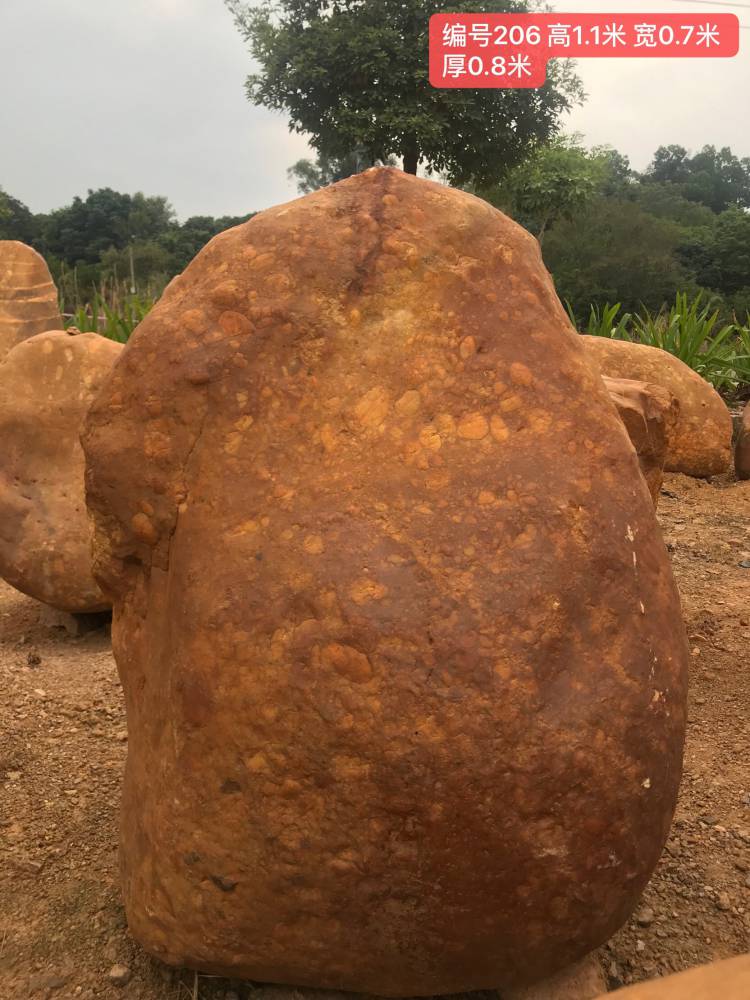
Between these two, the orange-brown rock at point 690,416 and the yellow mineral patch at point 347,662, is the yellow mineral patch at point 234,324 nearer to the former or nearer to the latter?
the yellow mineral patch at point 347,662

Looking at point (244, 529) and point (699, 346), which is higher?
point (699, 346)

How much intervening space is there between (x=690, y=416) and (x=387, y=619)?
472cm

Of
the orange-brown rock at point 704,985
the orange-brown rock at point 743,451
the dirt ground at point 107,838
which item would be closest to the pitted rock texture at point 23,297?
the dirt ground at point 107,838

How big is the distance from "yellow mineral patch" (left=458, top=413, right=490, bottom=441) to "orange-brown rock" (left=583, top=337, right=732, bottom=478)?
13.7 feet

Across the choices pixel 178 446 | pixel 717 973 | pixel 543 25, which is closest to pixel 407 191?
pixel 178 446

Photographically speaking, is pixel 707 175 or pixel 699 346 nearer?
pixel 699 346

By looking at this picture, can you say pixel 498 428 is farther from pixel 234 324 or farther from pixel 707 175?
pixel 707 175

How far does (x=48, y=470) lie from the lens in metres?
3.35

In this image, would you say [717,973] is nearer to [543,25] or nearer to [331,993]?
[331,993]

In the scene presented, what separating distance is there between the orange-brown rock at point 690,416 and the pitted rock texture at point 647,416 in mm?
3135

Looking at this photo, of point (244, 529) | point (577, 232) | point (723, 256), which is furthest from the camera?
point (577, 232)

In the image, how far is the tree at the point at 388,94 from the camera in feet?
51.7

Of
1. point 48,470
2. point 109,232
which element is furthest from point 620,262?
point 48,470

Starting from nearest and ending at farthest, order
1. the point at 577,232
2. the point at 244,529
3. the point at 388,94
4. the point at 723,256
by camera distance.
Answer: the point at 244,529
the point at 388,94
the point at 723,256
the point at 577,232
